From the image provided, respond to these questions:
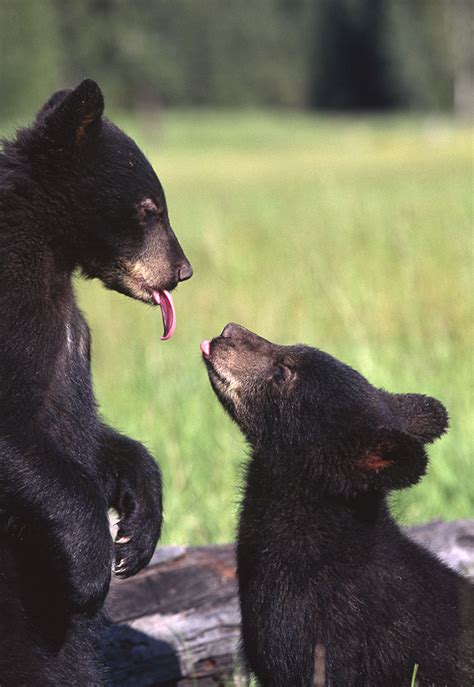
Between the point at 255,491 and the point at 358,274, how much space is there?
5.92m

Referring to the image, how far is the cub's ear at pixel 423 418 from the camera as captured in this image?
13.6ft

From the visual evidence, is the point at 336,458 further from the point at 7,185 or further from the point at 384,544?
the point at 7,185

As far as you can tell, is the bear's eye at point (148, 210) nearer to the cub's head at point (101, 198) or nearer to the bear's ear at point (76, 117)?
the cub's head at point (101, 198)

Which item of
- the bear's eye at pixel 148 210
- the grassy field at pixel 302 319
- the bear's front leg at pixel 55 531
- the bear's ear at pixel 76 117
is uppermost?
the grassy field at pixel 302 319

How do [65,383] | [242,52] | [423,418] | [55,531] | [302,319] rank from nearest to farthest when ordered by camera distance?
[55,531] < [65,383] < [423,418] < [302,319] < [242,52]

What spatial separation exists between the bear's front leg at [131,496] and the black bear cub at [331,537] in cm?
32

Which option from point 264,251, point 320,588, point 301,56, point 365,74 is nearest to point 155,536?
point 320,588

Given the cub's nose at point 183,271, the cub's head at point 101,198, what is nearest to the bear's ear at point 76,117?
the cub's head at point 101,198

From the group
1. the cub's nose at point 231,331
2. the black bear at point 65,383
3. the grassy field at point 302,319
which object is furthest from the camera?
the grassy field at point 302,319

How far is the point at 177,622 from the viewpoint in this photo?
4406mm

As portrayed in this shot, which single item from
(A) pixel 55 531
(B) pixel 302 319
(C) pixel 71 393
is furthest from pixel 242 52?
(A) pixel 55 531

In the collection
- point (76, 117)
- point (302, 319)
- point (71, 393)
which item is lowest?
point (71, 393)

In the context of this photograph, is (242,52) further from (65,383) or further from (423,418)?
(65,383)

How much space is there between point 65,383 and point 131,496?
61 cm
